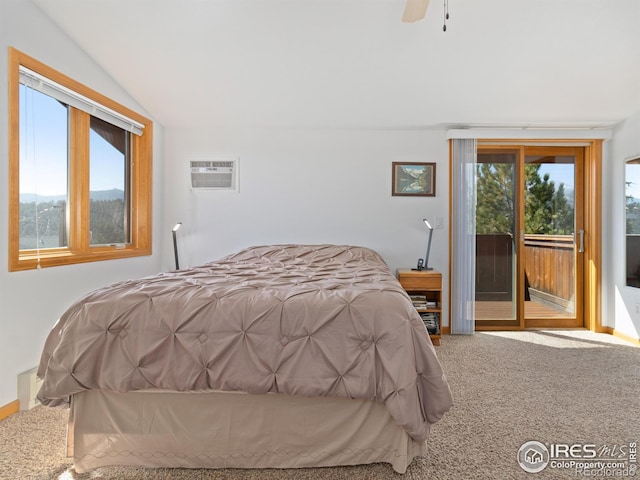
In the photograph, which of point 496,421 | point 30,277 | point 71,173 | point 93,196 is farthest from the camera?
point 93,196

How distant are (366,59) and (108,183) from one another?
240cm

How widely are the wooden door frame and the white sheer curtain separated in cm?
6

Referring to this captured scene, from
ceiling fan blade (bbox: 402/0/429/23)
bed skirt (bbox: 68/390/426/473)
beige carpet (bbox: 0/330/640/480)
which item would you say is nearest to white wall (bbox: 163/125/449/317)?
beige carpet (bbox: 0/330/640/480)

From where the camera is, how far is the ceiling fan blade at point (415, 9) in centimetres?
197

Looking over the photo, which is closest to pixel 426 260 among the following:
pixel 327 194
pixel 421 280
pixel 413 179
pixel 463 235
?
pixel 421 280

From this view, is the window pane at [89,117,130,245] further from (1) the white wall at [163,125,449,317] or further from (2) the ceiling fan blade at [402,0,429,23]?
(2) the ceiling fan blade at [402,0,429,23]

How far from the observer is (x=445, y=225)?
389cm

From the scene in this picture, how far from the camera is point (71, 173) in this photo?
2.89 metres

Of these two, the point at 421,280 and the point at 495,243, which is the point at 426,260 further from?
the point at 495,243

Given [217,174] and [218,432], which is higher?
[217,174]

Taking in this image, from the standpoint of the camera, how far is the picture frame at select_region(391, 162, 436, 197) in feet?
12.8

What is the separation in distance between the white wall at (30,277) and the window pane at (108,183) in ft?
1.24

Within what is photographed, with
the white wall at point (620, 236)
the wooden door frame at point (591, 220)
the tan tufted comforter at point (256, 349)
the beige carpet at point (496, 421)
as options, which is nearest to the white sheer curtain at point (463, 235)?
the wooden door frame at point (591, 220)

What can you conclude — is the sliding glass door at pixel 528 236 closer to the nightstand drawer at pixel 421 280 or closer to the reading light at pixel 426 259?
the reading light at pixel 426 259
